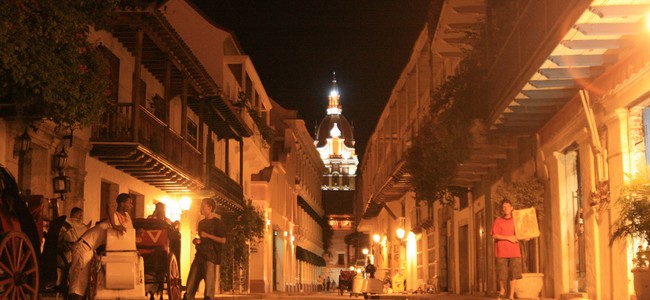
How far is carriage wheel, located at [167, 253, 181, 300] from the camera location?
13031 mm

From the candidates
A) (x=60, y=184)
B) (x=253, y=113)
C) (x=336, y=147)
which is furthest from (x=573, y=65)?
(x=336, y=147)

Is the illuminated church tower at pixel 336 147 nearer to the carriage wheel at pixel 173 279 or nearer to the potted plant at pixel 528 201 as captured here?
the potted plant at pixel 528 201

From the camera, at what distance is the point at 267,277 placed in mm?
44344

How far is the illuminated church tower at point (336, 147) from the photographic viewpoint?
554 ft

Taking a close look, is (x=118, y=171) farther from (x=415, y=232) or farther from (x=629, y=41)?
(x=415, y=232)

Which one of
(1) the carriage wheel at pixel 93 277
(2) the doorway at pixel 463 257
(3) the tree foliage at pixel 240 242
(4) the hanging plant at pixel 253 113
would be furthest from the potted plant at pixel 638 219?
(4) the hanging plant at pixel 253 113

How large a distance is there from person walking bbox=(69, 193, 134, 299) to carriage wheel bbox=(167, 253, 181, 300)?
5.85 ft

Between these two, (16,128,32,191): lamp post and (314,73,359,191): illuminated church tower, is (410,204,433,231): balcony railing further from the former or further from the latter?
(314,73,359,191): illuminated church tower

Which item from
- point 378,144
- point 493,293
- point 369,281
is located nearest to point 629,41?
point 493,293

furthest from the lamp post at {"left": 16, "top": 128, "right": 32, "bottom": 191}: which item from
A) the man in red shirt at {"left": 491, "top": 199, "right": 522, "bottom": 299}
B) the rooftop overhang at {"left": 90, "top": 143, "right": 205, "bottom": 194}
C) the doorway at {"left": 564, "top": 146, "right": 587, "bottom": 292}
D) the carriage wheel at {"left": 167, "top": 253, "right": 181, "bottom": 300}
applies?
the doorway at {"left": 564, "top": 146, "right": 587, "bottom": 292}

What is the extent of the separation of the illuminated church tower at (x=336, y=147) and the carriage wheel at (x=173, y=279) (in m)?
151

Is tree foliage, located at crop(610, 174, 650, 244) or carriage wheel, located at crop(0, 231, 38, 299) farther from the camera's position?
tree foliage, located at crop(610, 174, 650, 244)

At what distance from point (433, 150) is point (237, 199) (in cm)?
1259

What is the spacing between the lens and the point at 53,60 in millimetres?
12328
